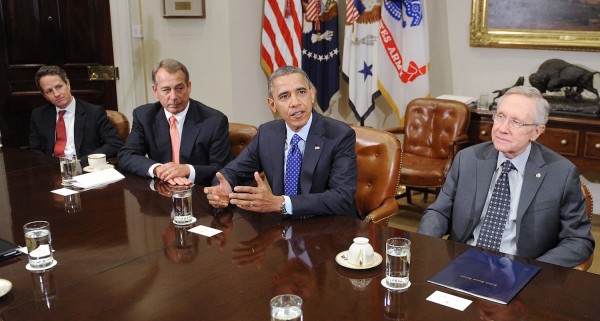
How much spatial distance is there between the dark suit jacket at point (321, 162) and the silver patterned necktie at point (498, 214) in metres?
0.52

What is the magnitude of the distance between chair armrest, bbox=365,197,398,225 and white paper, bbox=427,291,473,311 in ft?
3.29

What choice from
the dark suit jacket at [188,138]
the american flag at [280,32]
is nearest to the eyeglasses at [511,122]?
the dark suit jacket at [188,138]

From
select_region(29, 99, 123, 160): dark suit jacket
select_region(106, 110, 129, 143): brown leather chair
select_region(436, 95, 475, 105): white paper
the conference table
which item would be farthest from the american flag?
the conference table

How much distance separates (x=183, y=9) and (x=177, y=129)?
2052mm

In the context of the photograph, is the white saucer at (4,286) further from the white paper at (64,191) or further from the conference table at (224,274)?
the white paper at (64,191)

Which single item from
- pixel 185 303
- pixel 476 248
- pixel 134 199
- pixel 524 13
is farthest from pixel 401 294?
pixel 524 13

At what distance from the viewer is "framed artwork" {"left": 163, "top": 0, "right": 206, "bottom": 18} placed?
4.71 m

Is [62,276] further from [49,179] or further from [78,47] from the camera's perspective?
[78,47]

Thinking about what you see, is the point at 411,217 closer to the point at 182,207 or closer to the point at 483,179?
the point at 483,179

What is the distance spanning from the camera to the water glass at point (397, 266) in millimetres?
1516

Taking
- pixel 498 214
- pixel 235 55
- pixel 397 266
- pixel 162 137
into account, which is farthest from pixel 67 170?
pixel 235 55

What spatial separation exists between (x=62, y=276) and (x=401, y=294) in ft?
3.07

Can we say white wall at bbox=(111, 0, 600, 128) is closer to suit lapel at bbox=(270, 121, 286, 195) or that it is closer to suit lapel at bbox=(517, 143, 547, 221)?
suit lapel at bbox=(270, 121, 286, 195)

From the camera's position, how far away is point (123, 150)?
3021 millimetres
